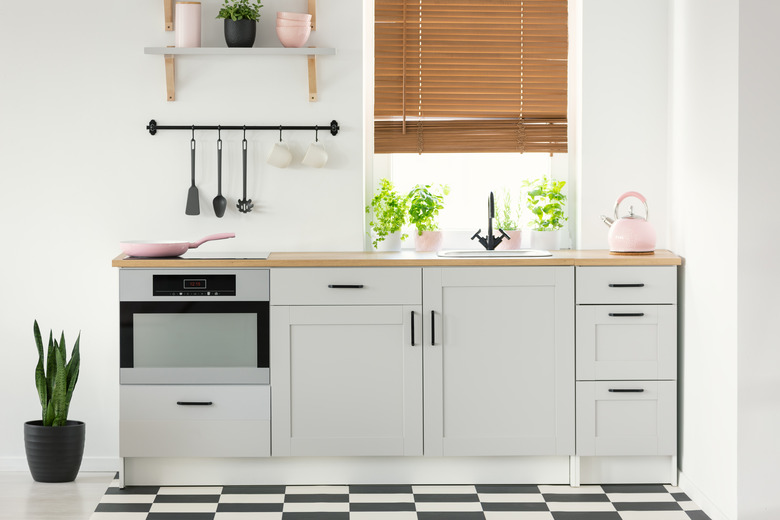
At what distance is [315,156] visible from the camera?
394cm

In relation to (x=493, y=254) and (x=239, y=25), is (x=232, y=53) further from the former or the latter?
(x=493, y=254)

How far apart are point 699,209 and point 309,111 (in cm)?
162

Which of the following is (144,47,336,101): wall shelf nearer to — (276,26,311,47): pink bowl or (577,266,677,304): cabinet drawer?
(276,26,311,47): pink bowl

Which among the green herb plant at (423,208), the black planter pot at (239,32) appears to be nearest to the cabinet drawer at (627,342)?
the green herb plant at (423,208)

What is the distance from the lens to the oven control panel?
3.60 metres

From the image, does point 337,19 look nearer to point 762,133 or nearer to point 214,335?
point 214,335

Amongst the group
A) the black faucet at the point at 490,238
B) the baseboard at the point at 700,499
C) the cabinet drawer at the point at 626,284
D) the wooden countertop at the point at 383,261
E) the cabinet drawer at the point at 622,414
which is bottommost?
the baseboard at the point at 700,499

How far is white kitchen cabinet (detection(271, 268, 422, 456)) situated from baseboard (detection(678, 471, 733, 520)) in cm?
103

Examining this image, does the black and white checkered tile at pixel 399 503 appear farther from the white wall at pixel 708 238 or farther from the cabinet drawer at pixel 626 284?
the cabinet drawer at pixel 626 284

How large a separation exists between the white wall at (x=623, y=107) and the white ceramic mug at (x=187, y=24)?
1622 millimetres

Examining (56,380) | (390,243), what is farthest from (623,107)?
(56,380)

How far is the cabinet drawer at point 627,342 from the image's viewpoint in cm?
363

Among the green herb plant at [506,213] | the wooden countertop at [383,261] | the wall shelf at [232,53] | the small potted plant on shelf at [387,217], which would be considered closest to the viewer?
the wooden countertop at [383,261]

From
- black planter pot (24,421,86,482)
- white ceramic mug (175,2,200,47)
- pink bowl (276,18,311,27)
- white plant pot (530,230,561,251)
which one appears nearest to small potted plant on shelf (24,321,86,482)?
black planter pot (24,421,86,482)
